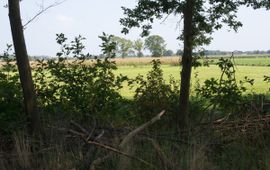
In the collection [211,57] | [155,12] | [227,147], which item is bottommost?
[227,147]

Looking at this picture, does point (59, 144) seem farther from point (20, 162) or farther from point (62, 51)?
point (62, 51)

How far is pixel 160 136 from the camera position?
5.97 meters

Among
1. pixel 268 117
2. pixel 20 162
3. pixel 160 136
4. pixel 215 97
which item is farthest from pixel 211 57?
pixel 20 162

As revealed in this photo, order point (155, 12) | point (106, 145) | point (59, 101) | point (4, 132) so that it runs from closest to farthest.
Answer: point (106, 145)
point (4, 132)
point (59, 101)
point (155, 12)

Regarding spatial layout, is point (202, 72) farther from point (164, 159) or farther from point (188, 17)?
point (164, 159)

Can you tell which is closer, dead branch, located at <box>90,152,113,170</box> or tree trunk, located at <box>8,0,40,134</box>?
dead branch, located at <box>90,152,113,170</box>

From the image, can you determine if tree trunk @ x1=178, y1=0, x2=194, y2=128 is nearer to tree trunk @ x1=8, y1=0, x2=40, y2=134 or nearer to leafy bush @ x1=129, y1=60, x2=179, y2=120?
leafy bush @ x1=129, y1=60, x2=179, y2=120

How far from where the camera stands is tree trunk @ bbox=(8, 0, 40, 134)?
6.66 meters

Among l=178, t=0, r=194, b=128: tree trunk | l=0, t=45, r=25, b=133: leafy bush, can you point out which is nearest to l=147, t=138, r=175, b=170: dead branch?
l=0, t=45, r=25, b=133: leafy bush

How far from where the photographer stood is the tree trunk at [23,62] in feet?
21.9

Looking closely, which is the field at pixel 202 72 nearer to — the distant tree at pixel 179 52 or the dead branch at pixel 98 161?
the distant tree at pixel 179 52

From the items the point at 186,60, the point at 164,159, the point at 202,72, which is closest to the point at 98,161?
the point at 164,159

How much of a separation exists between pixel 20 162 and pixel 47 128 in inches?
40.3

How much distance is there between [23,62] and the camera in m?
6.74
